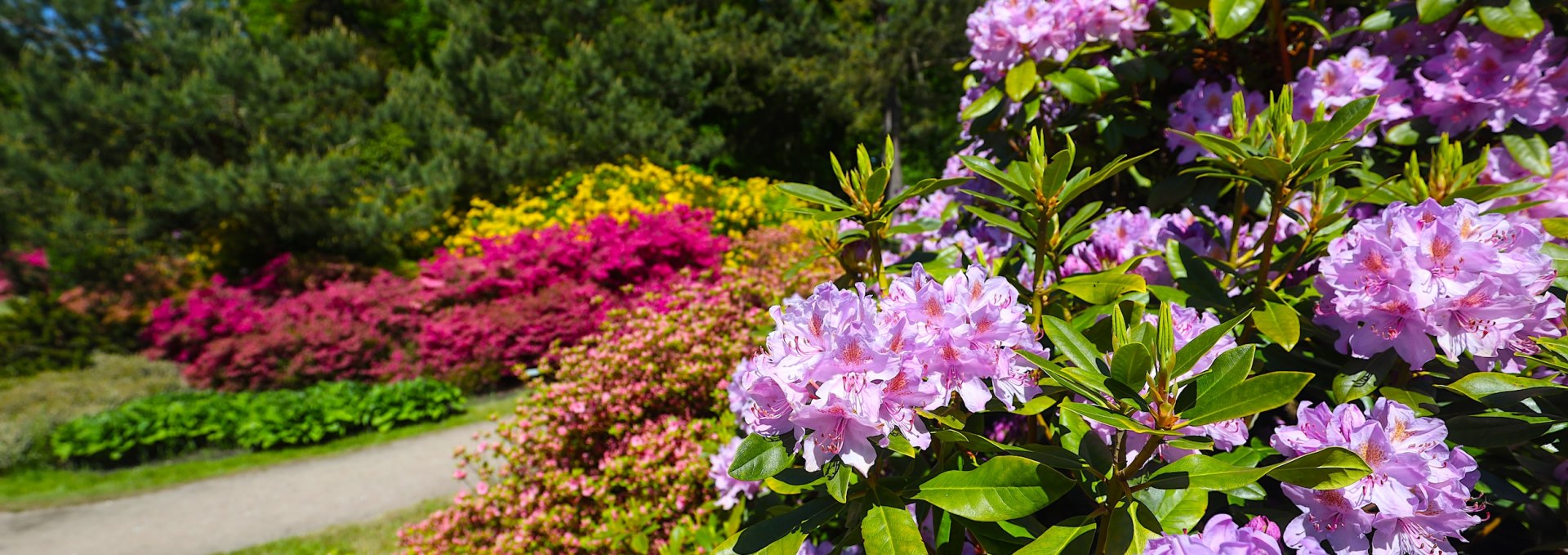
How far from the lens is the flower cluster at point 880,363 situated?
30.4 inches

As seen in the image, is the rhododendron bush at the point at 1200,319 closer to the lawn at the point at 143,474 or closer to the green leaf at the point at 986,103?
the green leaf at the point at 986,103

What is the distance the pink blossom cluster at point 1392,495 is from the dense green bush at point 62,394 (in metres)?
7.28

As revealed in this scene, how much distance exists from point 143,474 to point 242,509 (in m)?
1.37

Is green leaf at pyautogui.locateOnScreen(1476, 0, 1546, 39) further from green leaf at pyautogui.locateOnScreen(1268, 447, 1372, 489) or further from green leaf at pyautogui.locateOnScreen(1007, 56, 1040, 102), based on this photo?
green leaf at pyautogui.locateOnScreen(1268, 447, 1372, 489)

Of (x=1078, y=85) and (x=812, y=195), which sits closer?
(x=812, y=195)

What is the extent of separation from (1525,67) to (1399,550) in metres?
1.21

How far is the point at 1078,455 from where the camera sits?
0.89 metres

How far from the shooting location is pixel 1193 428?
0.94 meters

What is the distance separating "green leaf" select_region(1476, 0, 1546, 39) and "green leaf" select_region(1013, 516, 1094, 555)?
55.6 inches

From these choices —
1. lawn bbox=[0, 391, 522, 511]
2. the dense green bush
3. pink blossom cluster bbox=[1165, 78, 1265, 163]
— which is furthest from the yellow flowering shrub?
pink blossom cluster bbox=[1165, 78, 1265, 163]

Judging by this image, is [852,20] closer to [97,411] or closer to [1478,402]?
[97,411]

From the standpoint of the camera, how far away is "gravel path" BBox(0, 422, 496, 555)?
3838mm

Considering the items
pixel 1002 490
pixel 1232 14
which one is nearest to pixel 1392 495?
pixel 1002 490

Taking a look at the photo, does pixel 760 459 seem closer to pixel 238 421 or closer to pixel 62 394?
pixel 238 421
